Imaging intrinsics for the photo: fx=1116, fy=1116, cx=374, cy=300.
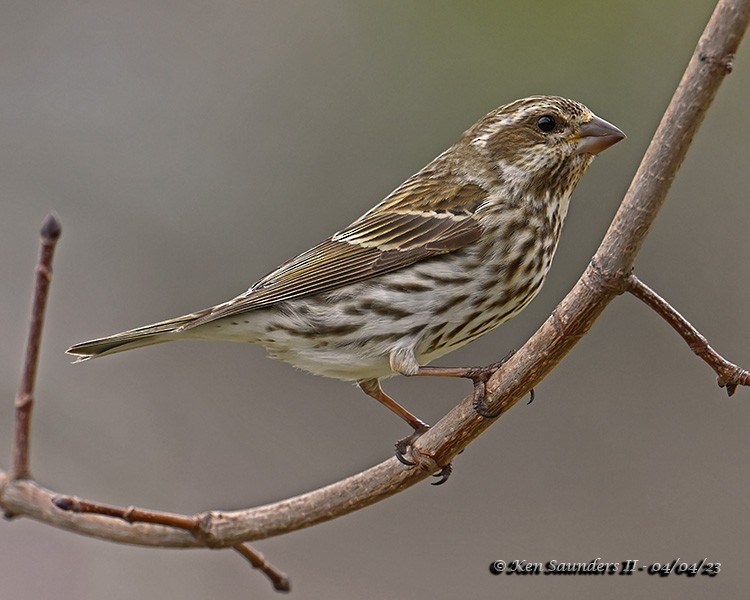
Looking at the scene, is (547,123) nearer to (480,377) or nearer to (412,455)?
(480,377)

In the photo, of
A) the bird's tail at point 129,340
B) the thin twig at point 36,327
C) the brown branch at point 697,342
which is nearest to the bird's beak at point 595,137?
the brown branch at point 697,342

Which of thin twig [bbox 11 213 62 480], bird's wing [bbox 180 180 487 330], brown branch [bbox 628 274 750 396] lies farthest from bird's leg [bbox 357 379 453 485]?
thin twig [bbox 11 213 62 480]

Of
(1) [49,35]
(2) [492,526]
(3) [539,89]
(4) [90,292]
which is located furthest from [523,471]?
(1) [49,35]

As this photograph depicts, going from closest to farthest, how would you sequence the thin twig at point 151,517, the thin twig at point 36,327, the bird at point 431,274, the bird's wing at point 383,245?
the thin twig at point 36,327 → the thin twig at point 151,517 → the bird at point 431,274 → the bird's wing at point 383,245

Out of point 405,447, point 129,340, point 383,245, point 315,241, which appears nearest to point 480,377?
point 405,447

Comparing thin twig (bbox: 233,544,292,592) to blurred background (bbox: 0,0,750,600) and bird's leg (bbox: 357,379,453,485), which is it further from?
blurred background (bbox: 0,0,750,600)

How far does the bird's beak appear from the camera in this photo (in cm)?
492

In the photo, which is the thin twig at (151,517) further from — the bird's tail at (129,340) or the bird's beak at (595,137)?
the bird's beak at (595,137)

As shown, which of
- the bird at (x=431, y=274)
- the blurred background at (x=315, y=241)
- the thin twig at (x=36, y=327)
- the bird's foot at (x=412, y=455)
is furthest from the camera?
the blurred background at (x=315, y=241)

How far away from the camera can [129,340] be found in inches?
194

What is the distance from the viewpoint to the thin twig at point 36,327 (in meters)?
3.07

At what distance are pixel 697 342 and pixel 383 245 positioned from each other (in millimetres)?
2164

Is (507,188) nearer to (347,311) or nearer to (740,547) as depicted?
(347,311)

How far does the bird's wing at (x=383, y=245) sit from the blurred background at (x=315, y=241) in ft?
6.40
